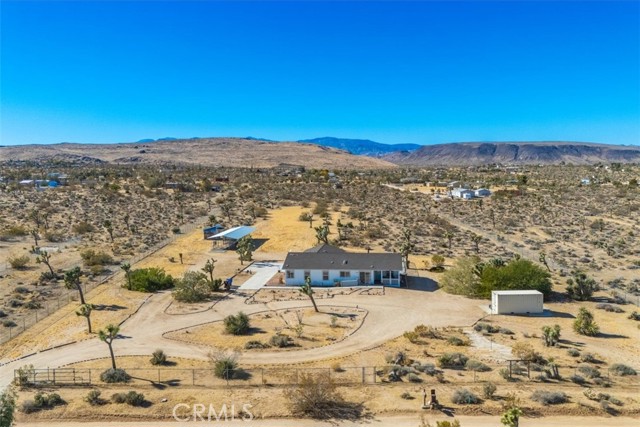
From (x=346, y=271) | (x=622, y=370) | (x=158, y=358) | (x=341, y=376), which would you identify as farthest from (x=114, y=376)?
(x=622, y=370)

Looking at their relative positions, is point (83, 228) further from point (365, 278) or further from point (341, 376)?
point (341, 376)

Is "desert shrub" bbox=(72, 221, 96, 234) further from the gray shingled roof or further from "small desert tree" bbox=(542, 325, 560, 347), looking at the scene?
"small desert tree" bbox=(542, 325, 560, 347)

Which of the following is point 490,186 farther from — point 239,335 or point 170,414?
point 170,414

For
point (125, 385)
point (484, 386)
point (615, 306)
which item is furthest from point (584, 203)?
point (125, 385)

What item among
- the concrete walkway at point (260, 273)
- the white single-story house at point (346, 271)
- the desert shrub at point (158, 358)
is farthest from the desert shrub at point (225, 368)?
the white single-story house at point (346, 271)

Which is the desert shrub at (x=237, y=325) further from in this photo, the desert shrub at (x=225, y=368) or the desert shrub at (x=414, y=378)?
the desert shrub at (x=414, y=378)
